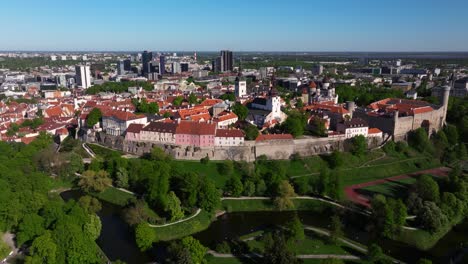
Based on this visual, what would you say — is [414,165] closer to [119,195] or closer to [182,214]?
[182,214]

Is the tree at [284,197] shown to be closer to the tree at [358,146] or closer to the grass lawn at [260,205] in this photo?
the grass lawn at [260,205]

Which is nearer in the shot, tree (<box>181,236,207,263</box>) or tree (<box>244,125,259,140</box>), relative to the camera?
tree (<box>181,236,207,263</box>)

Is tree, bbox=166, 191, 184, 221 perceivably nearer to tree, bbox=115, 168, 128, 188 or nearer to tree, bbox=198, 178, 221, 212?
tree, bbox=198, 178, 221, 212

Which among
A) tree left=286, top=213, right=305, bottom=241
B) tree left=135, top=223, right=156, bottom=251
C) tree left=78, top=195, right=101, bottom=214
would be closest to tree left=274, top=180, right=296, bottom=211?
tree left=286, top=213, right=305, bottom=241

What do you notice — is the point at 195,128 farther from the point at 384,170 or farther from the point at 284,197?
the point at 384,170

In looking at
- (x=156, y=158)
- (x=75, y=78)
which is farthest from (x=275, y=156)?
(x=75, y=78)

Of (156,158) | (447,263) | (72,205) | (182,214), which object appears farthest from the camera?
(156,158)
